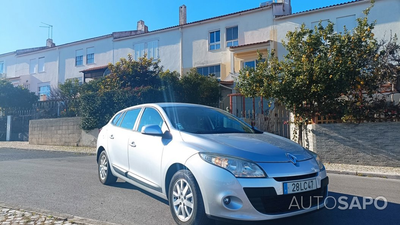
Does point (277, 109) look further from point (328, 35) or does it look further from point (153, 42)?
point (153, 42)

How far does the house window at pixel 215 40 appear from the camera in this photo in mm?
23281

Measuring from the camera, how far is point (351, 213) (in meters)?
4.48

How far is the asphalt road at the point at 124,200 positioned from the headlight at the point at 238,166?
0.71 m

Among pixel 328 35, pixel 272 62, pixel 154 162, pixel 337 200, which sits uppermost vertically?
pixel 328 35

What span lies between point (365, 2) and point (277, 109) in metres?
10.8

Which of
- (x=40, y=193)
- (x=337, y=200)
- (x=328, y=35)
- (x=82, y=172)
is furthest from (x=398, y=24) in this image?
(x=40, y=193)

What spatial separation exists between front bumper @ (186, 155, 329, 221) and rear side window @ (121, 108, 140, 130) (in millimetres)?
2349

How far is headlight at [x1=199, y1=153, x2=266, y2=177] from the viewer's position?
11.1 feet

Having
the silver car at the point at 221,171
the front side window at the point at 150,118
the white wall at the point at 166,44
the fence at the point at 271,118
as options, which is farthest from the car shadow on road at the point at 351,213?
the white wall at the point at 166,44

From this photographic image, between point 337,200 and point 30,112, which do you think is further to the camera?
point 30,112

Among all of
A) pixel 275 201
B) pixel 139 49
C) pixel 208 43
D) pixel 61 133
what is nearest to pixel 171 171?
pixel 275 201

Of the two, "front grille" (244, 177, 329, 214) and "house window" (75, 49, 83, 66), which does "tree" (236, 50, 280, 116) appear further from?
"house window" (75, 49, 83, 66)

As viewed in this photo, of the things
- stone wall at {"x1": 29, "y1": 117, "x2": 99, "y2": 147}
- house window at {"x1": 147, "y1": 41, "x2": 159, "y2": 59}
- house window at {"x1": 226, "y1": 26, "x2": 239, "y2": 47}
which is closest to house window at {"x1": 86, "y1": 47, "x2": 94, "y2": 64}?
house window at {"x1": 147, "y1": 41, "x2": 159, "y2": 59}

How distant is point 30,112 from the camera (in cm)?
2072
